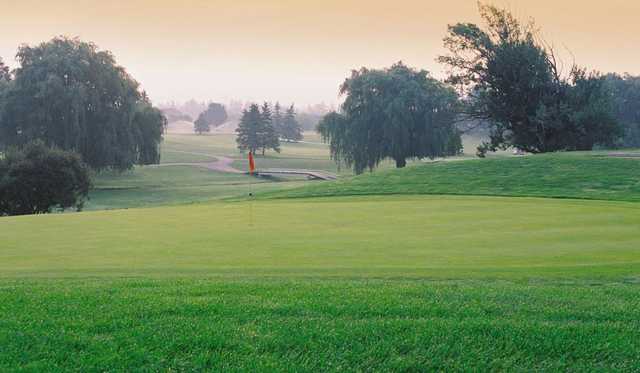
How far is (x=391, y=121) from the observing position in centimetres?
5791

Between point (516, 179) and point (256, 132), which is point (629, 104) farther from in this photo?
point (516, 179)

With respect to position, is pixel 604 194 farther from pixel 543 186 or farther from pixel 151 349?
pixel 151 349

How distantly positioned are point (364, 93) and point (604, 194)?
3866 centimetres

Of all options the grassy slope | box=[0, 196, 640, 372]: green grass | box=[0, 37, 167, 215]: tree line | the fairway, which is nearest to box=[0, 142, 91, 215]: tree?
Answer: box=[0, 37, 167, 215]: tree line

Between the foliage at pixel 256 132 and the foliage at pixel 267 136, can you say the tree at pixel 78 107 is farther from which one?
the foliage at pixel 267 136

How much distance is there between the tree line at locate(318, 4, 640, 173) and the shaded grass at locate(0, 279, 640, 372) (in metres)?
41.2

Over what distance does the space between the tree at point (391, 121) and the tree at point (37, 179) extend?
26842 mm

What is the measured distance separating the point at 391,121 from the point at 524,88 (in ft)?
43.1

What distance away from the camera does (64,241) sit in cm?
1298

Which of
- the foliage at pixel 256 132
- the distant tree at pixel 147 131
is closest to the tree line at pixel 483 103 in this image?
the distant tree at pixel 147 131

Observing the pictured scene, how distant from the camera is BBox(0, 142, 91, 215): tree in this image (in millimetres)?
38156

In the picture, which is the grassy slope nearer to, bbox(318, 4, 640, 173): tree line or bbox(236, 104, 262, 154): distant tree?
bbox(318, 4, 640, 173): tree line

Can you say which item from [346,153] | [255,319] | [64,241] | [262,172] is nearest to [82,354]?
[255,319]

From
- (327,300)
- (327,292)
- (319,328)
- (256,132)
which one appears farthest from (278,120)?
(319,328)
